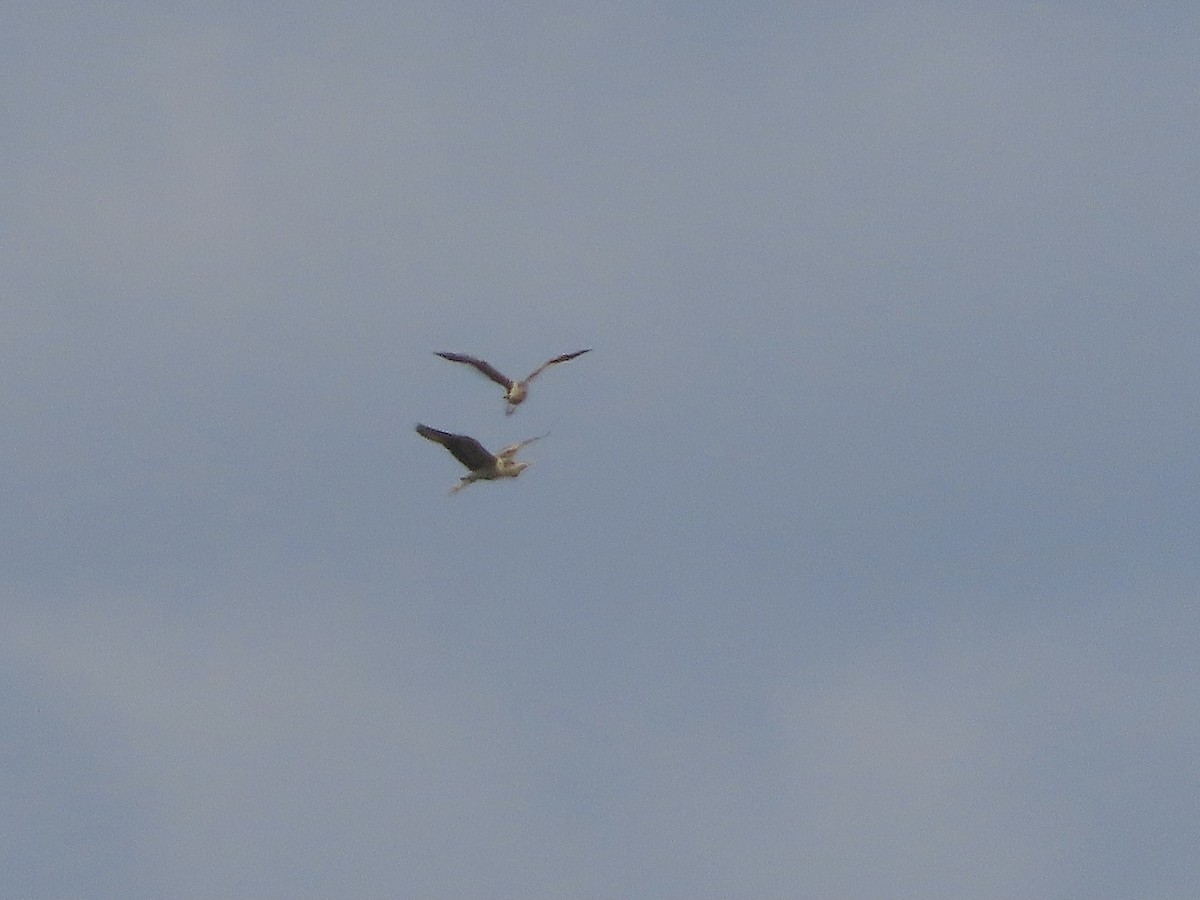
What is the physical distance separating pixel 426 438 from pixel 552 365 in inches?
297

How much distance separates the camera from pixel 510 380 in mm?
84375

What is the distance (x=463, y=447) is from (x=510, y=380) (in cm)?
475

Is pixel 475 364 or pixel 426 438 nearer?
pixel 426 438

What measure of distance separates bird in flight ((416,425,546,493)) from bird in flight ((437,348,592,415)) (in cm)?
153

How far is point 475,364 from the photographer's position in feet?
278

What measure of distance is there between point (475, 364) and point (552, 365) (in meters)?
2.81

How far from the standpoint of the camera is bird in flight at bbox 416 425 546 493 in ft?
263

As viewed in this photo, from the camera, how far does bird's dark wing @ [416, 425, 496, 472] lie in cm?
7838

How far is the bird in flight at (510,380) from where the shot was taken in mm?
83625

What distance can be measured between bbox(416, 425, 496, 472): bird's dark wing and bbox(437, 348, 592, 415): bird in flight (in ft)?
7.24

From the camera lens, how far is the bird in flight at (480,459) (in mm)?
80062

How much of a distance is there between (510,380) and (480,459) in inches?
149

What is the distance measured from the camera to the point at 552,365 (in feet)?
276

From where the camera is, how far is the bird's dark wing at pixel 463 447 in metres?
78.4
